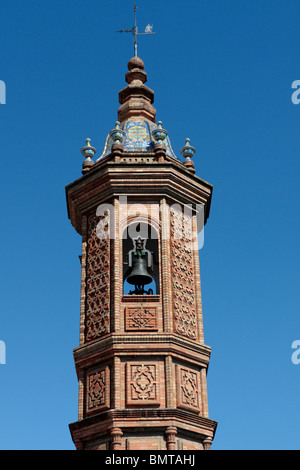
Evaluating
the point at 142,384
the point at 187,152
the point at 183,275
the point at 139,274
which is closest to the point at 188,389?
the point at 142,384

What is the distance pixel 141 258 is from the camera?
24.5 m

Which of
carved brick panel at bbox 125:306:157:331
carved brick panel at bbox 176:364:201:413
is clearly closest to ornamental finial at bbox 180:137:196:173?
carved brick panel at bbox 125:306:157:331

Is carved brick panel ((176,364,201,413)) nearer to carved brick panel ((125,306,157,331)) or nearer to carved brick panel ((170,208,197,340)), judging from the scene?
carved brick panel ((170,208,197,340))

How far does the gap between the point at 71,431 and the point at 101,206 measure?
5.79 m

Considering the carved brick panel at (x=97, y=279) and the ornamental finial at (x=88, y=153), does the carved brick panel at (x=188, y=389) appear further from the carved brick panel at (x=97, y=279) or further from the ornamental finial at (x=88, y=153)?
the ornamental finial at (x=88, y=153)

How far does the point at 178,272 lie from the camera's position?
23812 millimetres

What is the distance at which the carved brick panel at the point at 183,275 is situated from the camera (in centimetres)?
2312

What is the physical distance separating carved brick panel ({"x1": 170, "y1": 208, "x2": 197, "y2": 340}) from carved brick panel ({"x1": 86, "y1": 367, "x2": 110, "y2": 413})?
6.73 ft

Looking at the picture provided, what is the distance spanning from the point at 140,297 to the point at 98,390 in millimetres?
2438

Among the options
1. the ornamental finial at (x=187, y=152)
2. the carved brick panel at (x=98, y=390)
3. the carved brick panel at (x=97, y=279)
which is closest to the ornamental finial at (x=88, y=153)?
the carved brick panel at (x=97, y=279)
